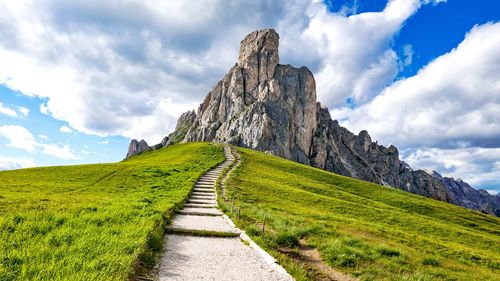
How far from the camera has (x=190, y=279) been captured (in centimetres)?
905

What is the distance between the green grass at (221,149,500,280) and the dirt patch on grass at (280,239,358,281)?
268mm

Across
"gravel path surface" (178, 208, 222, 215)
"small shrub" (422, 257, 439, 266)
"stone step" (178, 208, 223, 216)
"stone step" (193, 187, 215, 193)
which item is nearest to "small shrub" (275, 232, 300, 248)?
"small shrub" (422, 257, 439, 266)

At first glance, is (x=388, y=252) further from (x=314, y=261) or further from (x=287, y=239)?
(x=287, y=239)

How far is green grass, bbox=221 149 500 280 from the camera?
13.1 metres

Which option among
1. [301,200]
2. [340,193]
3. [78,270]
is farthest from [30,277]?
[340,193]

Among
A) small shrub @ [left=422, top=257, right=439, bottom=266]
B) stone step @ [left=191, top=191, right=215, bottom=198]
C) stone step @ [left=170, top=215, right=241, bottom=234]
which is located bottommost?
small shrub @ [left=422, top=257, right=439, bottom=266]

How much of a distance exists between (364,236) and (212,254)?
1190 cm

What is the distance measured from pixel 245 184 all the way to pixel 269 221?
2042 centimetres

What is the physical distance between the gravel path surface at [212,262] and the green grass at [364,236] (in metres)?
0.93

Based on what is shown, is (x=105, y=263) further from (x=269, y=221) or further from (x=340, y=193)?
(x=340, y=193)

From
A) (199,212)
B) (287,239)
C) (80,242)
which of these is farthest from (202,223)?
(80,242)

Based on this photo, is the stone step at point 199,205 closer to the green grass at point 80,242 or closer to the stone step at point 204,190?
the green grass at point 80,242

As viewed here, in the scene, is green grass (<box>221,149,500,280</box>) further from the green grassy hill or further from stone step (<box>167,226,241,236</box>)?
stone step (<box>167,226,241,236</box>)

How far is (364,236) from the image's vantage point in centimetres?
2044
